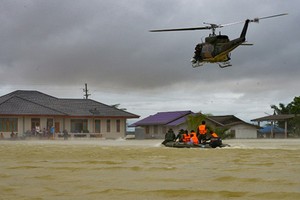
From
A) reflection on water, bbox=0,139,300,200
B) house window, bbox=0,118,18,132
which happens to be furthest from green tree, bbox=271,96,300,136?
reflection on water, bbox=0,139,300,200

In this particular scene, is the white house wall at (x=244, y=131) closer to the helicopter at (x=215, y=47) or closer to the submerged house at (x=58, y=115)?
the submerged house at (x=58, y=115)

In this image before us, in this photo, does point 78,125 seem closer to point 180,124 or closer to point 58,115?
point 58,115

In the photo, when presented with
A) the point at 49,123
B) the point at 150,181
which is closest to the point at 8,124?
the point at 49,123

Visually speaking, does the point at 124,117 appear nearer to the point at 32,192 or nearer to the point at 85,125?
the point at 85,125

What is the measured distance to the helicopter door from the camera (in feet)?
102

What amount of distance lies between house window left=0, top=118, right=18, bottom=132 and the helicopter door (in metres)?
25.3

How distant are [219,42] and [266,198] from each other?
22798 millimetres

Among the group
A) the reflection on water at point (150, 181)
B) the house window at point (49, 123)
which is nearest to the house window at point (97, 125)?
the house window at point (49, 123)

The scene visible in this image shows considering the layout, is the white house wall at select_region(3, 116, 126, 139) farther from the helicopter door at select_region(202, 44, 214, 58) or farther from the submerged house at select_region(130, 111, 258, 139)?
the helicopter door at select_region(202, 44, 214, 58)

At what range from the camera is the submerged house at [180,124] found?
6059 centimetres

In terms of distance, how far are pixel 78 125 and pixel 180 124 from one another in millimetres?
11530

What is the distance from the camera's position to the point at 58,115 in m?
52.8

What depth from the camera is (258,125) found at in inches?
2628

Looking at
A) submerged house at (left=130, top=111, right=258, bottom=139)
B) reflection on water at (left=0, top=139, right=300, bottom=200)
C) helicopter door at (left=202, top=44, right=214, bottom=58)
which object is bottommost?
reflection on water at (left=0, top=139, right=300, bottom=200)
